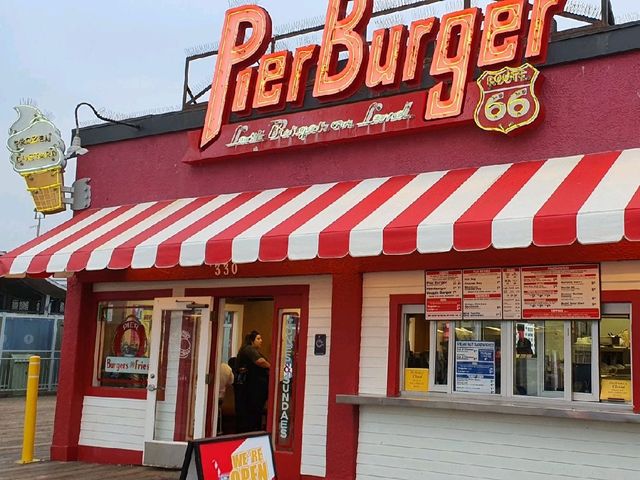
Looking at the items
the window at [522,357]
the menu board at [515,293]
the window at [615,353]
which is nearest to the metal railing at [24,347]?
the window at [522,357]

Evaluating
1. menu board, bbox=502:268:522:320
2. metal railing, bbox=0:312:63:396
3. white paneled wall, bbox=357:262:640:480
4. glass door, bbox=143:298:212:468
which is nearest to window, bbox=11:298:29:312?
metal railing, bbox=0:312:63:396

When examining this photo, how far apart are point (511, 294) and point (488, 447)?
4.88ft

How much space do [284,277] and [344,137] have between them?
1.81 metres

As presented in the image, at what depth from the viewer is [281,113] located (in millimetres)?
9234

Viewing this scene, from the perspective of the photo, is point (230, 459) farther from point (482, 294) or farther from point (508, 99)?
point (508, 99)

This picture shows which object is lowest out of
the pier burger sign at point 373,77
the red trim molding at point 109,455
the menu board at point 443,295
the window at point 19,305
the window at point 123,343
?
the red trim molding at point 109,455

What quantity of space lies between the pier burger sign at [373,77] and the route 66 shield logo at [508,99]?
0.01 meters

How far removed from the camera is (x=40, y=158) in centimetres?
1044

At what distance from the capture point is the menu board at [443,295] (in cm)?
755

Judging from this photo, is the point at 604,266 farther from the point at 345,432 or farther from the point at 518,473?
the point at 345,432

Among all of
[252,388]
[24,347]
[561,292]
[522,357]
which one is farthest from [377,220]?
[24,347]

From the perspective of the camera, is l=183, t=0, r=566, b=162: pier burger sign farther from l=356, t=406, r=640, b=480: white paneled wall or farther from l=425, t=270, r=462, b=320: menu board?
l=356, t=406, r=640, b=480: white paneled wall

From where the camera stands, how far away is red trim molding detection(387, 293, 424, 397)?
25.5 ft

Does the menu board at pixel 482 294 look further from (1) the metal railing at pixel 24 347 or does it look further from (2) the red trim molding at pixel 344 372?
(1) the metal railing at pixel 24 347
